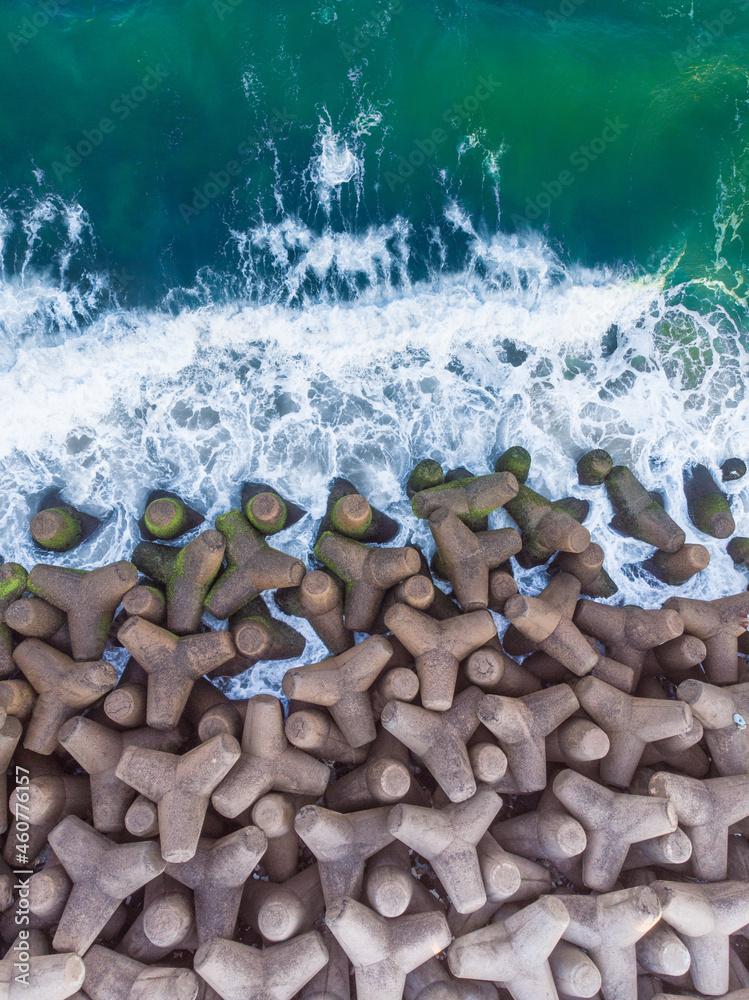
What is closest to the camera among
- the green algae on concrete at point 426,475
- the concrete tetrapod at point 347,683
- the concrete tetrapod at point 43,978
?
the concrete tetrapod at point 43,978

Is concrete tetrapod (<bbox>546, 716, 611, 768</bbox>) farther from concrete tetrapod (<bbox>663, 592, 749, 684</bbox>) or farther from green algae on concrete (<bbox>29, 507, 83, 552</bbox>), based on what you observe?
green algae on concrete (<bbox>29, 507, 83, 552</bbox>)

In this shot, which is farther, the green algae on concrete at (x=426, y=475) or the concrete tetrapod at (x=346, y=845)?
the green algae on concrete at (x=426, y=475)

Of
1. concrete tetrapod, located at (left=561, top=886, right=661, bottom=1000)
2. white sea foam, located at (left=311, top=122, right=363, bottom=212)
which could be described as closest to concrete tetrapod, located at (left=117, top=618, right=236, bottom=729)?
concrete tetrapod, located at (left=561, top=886, right=661, bottom=1000)

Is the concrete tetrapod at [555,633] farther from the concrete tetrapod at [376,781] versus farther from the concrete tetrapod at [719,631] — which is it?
the concrete tetrapod at [376,781]

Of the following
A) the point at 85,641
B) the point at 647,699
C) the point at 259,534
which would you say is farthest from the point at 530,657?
the point at 85,641

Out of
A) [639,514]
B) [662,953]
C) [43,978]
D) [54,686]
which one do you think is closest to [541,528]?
[639,514]

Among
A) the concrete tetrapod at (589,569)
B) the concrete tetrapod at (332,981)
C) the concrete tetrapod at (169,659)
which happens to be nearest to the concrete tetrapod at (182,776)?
→ the concrete tetrapod at (169,659)
